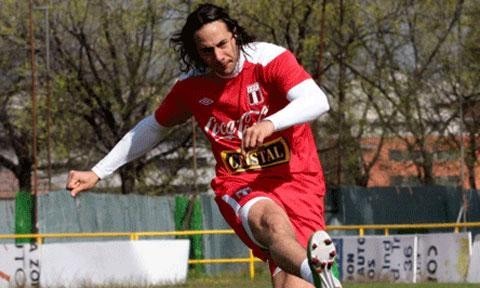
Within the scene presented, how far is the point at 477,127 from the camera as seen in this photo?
4409cm

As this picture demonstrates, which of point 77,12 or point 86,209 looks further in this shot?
point 77,12

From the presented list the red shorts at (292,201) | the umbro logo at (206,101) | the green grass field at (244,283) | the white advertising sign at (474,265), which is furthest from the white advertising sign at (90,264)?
the red shorts at (292,201)

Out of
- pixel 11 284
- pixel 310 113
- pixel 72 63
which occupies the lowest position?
pixel 11 284

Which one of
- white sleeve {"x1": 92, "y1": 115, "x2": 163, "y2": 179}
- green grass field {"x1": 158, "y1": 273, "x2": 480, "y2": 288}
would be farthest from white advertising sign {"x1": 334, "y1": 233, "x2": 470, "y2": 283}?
white sleeve {"x1": 92, "y1": 115, "x2": 163, "y2": 179}

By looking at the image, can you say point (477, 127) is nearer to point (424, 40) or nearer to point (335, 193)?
point (424, 40)

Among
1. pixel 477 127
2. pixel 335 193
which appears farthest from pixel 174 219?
pixel 477 127

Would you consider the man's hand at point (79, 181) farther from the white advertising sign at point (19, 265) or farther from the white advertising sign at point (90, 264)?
the white advertising sign at point (19, 265)

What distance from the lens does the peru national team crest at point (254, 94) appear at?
322 inches

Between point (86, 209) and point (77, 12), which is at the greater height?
point (77, 12)

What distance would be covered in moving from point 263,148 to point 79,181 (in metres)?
1.09

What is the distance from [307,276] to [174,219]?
28019 mm

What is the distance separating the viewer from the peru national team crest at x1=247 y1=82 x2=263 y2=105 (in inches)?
322

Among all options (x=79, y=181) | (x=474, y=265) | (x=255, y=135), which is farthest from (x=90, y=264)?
(x=255, y=135)

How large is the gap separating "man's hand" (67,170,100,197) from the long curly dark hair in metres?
0.84
